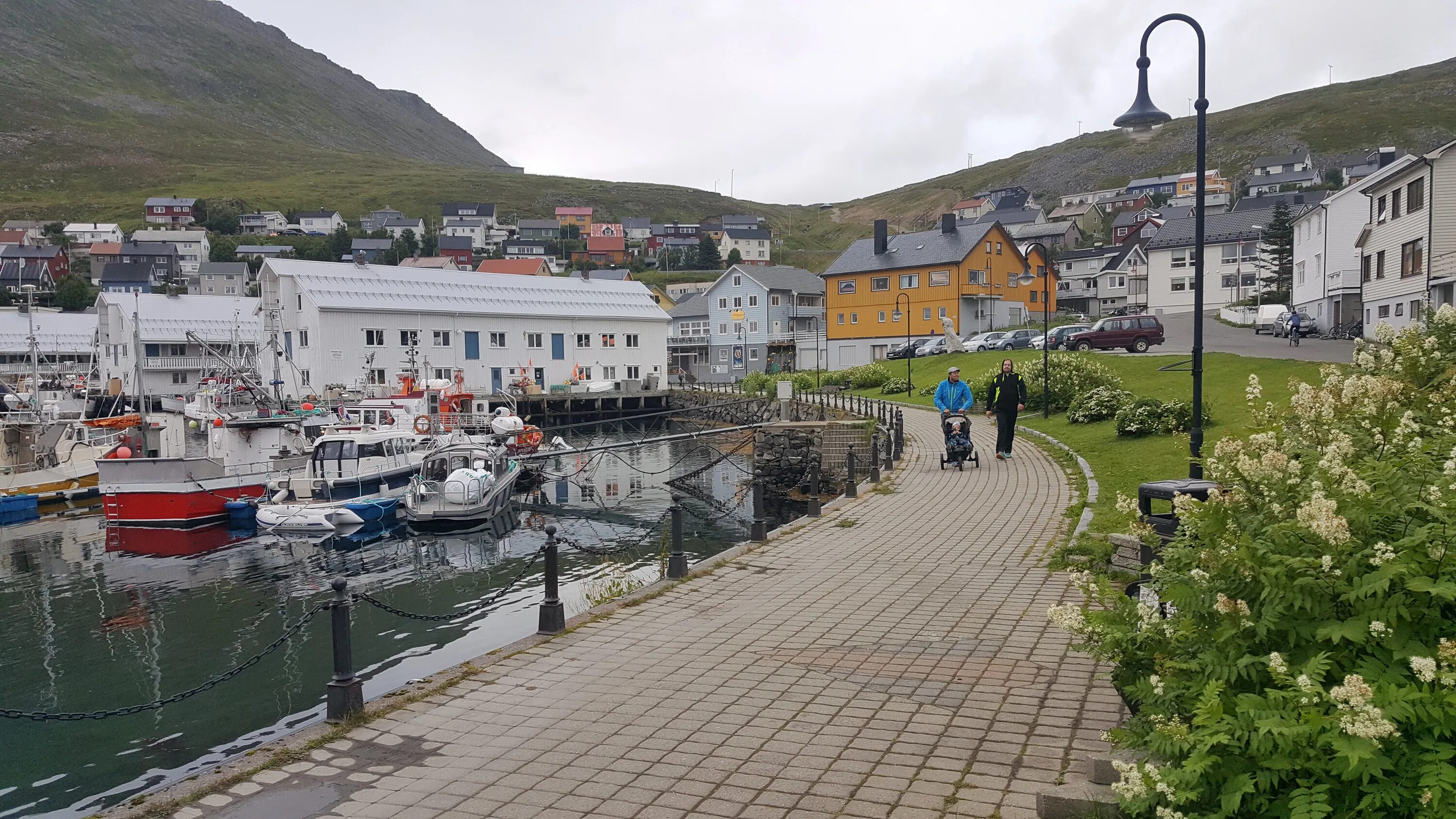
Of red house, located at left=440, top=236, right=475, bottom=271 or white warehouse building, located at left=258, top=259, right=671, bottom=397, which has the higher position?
red house, located at left=440, top=236, right=475, bottom=271

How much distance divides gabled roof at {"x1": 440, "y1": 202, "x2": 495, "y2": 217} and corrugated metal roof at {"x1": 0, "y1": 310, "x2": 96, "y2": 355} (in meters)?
102

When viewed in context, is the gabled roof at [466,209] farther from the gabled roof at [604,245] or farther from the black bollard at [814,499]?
the black bollard at [814,499]

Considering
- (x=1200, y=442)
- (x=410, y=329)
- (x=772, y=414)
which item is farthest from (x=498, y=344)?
(x=1200, y=442)

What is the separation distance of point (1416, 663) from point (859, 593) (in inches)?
280

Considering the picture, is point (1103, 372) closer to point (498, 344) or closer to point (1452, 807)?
point (1452, 807)

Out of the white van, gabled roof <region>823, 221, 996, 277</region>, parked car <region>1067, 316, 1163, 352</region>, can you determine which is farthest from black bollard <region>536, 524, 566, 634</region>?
gabled roof <region>823, 221, 996, 277</region>

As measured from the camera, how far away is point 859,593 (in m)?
10.1

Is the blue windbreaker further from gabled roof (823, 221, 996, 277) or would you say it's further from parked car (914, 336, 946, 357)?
gabled roof (823, 221, 996, 277)

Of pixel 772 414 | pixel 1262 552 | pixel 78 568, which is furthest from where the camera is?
pixel 772 414

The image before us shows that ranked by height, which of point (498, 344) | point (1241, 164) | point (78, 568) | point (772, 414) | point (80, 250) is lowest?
point (78, 568)

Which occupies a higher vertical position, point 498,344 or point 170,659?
point 498,344

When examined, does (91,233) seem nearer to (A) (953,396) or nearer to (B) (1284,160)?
(A) (953,396)

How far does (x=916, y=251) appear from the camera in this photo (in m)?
68.1

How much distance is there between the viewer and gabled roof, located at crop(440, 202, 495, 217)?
178 meters
